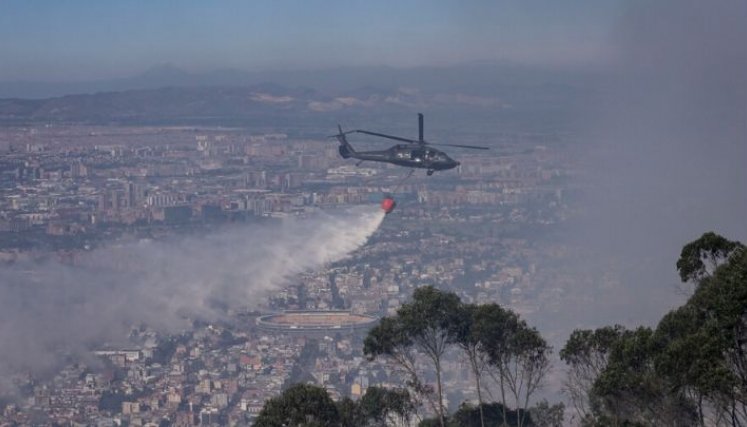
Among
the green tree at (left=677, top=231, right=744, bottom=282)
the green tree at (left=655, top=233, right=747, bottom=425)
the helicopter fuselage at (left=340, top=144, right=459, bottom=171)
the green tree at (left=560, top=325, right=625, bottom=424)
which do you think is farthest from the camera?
the helicopter fuselage at (left=340, top=144, right=459, bottom=171)

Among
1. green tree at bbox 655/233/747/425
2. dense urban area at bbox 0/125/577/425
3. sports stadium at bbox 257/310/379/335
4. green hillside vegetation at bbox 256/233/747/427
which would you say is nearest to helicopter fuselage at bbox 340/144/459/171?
dense urban area at bbox 0/125/577/425

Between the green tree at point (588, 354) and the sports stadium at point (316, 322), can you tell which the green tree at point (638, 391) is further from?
the sports stadium at point (316, 322)

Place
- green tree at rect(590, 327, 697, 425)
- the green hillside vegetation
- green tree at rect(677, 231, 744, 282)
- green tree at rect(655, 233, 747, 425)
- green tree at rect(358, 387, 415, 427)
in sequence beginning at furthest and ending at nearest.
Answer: green tree at rect(358, 387, 415, 427) < green tree at rect(677, 231, 744, 282) < green tree at rect(590, 327, 697, 425) < the green hillside vegetation < green tree at rect(655, 233, 747, 425)

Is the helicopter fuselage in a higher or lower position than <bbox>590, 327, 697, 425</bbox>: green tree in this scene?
higher

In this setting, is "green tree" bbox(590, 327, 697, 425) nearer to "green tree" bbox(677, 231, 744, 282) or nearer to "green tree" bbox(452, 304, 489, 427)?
"green tree" bbox(677, 231, 744, 282)

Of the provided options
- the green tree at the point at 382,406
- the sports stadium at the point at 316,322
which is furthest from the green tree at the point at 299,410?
the sports stadium at the point at 316,322

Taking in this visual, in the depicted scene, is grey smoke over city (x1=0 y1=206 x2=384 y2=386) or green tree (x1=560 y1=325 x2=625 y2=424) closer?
green tree (x1=560 y1=325 x2=625 y2=424)

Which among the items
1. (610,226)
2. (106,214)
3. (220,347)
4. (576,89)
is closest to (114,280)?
(220,347)
